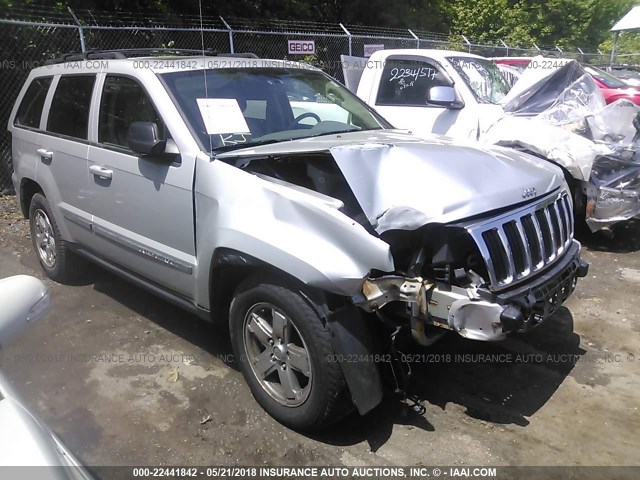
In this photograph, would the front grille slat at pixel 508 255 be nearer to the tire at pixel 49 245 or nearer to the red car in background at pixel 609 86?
the tire at pixel 49 245

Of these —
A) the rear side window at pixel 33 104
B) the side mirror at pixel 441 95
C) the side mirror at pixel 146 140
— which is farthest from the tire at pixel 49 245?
the side mirror at pixel 441 95

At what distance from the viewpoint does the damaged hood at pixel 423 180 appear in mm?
2732

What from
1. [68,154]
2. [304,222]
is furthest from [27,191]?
[304,222]

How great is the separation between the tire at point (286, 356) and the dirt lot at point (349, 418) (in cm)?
17

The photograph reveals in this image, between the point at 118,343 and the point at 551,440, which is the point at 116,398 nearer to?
the point at 118,343

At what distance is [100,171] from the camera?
4.06 metres

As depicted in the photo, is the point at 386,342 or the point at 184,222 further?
the point at 184,222

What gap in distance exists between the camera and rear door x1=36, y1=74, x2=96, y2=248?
4.37 meters

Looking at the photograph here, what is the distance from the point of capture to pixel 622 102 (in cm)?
599

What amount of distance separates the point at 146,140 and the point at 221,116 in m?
0.48

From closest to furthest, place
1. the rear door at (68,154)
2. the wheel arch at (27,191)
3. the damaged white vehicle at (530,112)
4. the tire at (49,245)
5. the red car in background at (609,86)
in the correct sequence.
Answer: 1. the rear door at (68,154)
2. the tire at (49,245)
3. the wheel arch at (27,191)
4. the damaged white vehicle at (530,112)
5. the red car in background at (609,86)

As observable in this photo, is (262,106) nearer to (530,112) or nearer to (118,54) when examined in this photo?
(118,54)

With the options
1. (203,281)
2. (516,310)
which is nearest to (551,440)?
(516,310)

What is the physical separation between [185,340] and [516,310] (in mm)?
2436
